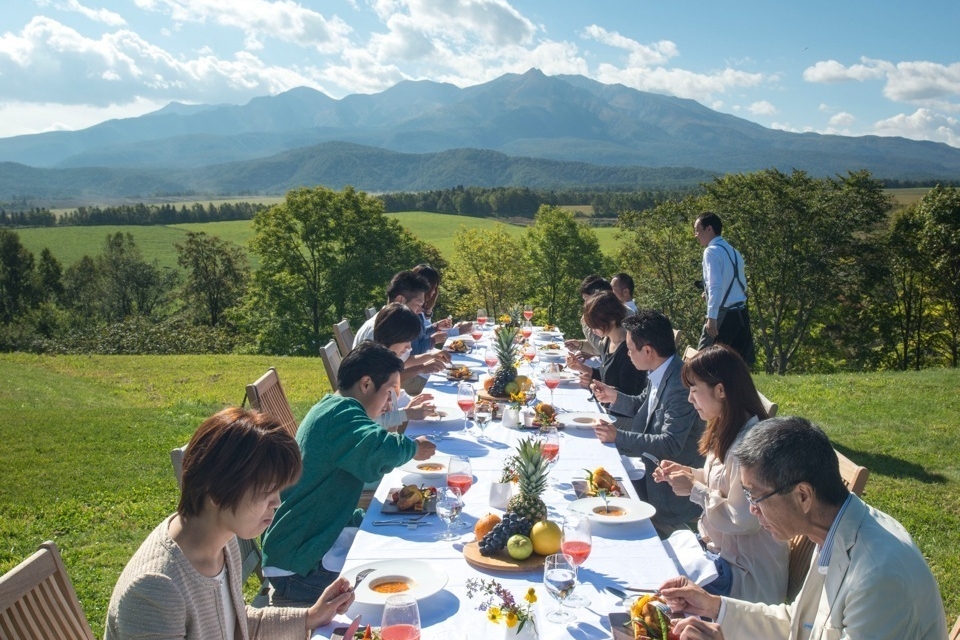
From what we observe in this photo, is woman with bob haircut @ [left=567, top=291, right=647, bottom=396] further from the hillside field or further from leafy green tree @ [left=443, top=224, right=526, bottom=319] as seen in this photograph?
the hillside field

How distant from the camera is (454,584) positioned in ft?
8.15

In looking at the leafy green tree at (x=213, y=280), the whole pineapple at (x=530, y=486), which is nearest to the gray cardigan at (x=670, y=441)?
the whole pineapple at (x=530, y=486)

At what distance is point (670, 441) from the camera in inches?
168

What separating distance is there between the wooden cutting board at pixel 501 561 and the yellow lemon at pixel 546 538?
0.04 metres

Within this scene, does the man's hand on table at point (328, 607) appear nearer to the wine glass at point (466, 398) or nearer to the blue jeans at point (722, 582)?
the blue jeans at point (722, 582)

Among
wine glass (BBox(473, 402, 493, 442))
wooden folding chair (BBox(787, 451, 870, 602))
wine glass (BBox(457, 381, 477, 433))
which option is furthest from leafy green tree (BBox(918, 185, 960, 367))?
wooden folding chair (BBox(787, 451, 870, 602))

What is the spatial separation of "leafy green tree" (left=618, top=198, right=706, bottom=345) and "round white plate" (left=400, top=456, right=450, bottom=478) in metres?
29.4

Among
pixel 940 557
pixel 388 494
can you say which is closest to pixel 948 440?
pixel 940 557

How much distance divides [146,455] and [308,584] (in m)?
5.09

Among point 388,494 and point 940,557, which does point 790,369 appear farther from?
point 388,494

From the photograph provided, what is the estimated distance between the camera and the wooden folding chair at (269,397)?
13.9 ft

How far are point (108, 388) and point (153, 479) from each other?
7932 mm

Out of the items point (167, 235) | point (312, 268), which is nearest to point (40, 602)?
point (312, 268)

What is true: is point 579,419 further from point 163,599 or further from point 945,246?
point 945,246
